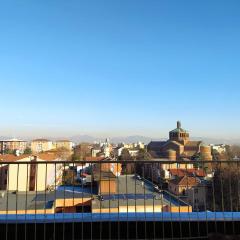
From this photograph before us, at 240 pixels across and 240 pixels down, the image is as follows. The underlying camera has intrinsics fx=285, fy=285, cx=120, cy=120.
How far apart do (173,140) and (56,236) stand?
274 ft

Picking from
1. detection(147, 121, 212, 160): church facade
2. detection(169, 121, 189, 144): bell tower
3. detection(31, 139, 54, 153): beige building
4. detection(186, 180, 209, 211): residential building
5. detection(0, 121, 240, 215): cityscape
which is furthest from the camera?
detection(31, 139, 54, 153): beige building

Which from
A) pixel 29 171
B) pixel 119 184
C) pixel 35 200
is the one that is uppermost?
pixel 29 171

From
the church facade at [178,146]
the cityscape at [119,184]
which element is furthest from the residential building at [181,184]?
the church facade at [178,146]

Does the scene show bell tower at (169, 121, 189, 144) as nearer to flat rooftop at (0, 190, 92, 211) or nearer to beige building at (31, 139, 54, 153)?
beige building at (31, 139, 54, 153)

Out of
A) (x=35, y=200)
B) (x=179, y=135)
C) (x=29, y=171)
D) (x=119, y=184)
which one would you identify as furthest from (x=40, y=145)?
(x=35, y=200)

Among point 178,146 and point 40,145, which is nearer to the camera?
point 178,146

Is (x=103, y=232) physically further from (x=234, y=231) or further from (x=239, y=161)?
(x=239, y=161)

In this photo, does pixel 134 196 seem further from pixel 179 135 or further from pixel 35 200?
pixel 179 135

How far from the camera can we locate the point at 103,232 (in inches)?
139

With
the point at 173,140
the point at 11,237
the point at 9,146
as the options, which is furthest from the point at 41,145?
the point at 11,237

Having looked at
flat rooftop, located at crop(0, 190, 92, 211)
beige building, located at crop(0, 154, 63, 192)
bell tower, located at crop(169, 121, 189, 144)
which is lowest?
flat rooftop, located at crop(0, 190, 92, 211)

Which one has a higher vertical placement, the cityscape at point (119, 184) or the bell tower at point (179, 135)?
the bell tower at point (179, 135)

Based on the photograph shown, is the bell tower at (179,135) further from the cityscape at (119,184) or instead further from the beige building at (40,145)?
the cityscape at (119,184)

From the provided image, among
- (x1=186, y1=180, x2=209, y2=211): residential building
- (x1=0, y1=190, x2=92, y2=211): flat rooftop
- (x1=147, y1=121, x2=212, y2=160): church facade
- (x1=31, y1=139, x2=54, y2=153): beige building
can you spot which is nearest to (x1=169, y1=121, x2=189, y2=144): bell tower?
(x1=147, y1=121, x2=212, y2=160): church facade
